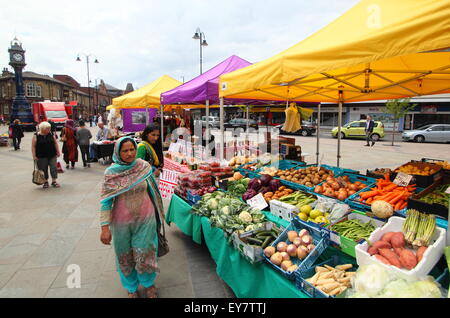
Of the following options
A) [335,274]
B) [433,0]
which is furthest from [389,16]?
[335,274]

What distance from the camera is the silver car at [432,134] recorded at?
18812mm

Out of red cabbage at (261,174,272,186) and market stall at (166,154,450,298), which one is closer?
market stall at (166,154,450,298)

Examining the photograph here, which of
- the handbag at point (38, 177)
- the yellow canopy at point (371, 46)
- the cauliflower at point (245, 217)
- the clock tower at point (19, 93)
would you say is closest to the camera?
the yellow canopy at point (371, 46)

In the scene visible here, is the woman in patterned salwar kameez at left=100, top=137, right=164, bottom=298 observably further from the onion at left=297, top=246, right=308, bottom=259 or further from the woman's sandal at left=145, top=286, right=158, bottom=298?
the onion at left=297, top=246, right=308, bottom=259

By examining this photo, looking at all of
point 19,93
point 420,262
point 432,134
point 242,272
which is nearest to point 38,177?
point 242,272

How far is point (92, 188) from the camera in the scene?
7391mm

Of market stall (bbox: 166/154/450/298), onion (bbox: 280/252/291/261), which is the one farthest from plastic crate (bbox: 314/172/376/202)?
onion (bbox: 280/252/291/261)

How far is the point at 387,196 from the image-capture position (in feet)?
9.78

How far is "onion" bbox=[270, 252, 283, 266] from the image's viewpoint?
2.29 meters

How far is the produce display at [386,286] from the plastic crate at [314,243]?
43cm

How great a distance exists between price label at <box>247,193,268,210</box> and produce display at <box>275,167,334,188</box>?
0.73m

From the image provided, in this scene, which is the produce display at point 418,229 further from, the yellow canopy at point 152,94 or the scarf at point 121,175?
the yellow canopy at point 152,94

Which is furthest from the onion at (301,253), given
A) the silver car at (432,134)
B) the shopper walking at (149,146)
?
the silver car at (432,134)
